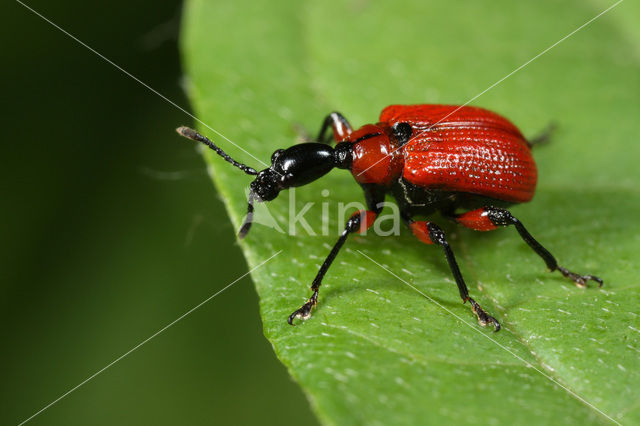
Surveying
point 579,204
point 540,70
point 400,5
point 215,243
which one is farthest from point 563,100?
point 215,243

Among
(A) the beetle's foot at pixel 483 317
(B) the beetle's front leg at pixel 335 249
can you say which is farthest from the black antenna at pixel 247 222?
(A) the beetle's foot at pixel 483 317

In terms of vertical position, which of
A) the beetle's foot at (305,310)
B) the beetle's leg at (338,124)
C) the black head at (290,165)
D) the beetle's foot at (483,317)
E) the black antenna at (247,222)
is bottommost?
the beetle's foot at (483,317)

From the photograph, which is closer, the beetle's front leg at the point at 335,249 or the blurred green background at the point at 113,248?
the beetle's front leg at the point at 335,249

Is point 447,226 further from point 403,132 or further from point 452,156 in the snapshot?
point 403,132

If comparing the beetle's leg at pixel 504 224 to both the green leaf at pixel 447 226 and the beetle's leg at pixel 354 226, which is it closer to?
the green leaf at pixel 447 226

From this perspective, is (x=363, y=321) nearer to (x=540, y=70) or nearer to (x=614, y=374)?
(x=614, y=374)

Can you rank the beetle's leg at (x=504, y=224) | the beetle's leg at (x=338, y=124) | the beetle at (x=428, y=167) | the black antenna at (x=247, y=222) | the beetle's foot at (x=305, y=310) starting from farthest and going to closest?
the beetle's leg at (x=338, y=124) < the beetle at (x=428, y=167) < the beetle's leg at (x=504, y=224) < the black antenna at (x=247, y=222) < the beetle's foot at (x=305, y=310)
